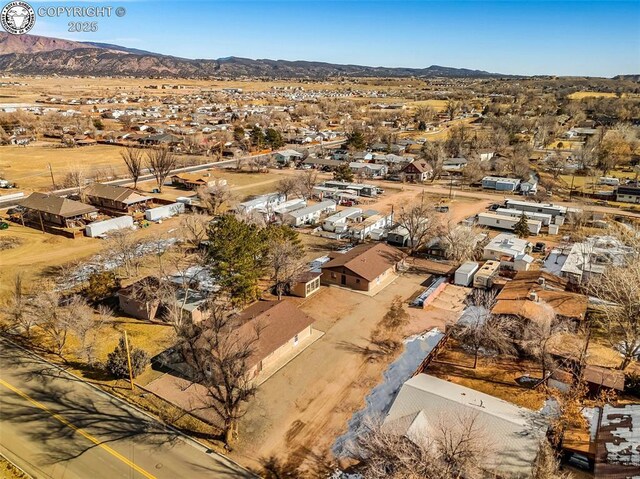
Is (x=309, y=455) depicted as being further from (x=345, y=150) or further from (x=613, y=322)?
(x=345, y=150)

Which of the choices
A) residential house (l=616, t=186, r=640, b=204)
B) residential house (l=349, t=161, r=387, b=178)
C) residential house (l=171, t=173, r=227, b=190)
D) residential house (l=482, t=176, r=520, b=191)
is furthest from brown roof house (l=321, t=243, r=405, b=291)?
residential house (l=616, t=186, r=640, b=204)

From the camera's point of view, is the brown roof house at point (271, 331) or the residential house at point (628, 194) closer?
the brown roof house at point (271, 331)

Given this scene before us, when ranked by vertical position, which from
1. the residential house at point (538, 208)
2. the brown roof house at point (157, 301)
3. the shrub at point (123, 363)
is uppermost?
the residential house at point (538, 208)

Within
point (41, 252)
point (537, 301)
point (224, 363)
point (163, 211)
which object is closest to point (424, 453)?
point (224, 363)

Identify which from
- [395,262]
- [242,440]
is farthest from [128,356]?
[395,262]

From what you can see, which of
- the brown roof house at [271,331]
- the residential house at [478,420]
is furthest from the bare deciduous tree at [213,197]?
the residential house at [478,420]

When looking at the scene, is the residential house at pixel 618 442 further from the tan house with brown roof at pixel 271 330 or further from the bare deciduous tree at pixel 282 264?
the bare deciduous tree at pixel 282 264

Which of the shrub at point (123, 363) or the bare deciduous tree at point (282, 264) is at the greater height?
the bare deciduous tree at point (282, 264)

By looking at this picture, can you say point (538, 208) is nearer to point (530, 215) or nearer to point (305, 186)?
point (530, 215)
